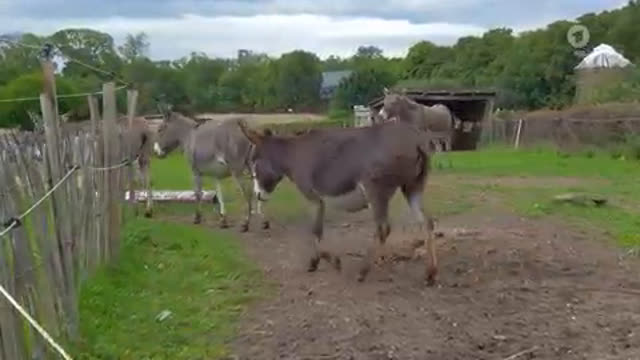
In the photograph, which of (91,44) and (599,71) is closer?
(91,44)

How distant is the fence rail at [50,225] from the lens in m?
5.57

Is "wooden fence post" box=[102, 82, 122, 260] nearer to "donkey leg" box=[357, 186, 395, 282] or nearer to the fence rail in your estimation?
the fence rail

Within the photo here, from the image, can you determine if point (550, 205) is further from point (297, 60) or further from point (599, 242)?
point (297, 60)

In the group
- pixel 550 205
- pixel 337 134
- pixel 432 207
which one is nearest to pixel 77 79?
pixel 432 207

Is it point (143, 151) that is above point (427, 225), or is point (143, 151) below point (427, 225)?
below

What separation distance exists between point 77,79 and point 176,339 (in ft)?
51.7

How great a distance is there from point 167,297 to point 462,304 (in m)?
2.65

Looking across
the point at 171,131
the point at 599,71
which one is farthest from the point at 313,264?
the point at 599,71

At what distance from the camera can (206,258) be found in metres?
10.9

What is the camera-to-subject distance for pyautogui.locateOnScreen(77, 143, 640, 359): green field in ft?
24.1

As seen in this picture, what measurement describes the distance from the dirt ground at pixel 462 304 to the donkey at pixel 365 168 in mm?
439

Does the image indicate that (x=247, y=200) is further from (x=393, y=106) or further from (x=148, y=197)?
(x=393, y=106)

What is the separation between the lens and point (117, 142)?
11.2m

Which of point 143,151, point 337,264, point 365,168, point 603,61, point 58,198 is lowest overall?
point 603,61
